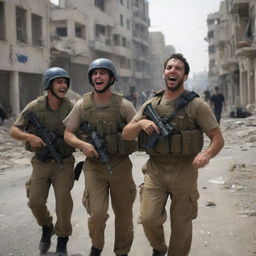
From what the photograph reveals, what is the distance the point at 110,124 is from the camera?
3414 millimetres

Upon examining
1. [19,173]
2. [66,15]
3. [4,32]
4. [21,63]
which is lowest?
[19,173]

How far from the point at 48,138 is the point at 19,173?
497cm

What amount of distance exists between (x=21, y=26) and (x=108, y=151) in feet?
61.6

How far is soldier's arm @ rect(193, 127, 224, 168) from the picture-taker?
2848 millimetres

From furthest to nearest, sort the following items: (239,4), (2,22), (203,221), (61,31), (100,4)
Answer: (100,4), (61,31), (239,4), (2,22), (203,221)

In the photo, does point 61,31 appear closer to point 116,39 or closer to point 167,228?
point 116,39

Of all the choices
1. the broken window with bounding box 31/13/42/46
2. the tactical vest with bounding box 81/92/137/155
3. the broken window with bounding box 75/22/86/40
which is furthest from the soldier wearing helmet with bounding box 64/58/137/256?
the broken window with bounding box 75/22/86/40

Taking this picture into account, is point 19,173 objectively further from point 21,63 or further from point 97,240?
point 21,63

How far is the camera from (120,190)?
347 cm

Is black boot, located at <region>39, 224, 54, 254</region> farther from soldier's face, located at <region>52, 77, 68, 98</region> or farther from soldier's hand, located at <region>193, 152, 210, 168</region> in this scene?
soldier's hand, located at <region>193, 152, 210, 168</region>

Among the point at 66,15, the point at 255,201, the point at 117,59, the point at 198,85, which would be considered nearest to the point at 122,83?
the point at 117,59

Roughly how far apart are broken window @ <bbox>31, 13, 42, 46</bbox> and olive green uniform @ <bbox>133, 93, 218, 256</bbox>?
20234 mm

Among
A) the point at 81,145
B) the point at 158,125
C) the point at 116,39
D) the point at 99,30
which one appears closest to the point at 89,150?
the point at 81,145

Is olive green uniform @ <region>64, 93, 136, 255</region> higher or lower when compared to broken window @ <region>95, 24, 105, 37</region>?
lower
